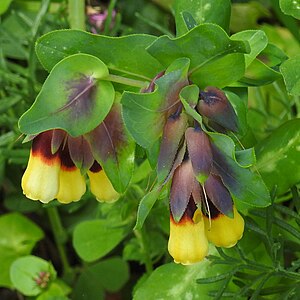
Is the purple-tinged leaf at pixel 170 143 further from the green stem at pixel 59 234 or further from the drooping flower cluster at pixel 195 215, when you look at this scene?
the green stem at pixel 59 234

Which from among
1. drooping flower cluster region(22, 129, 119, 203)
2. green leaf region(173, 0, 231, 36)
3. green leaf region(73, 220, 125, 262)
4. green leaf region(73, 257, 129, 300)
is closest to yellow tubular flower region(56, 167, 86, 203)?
drooping flower cluster region(22, 129, 119, 203)

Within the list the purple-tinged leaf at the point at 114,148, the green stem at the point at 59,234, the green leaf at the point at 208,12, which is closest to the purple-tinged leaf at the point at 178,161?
the purple-tinged leaf at the point at 114,148

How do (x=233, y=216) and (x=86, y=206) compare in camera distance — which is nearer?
(x=233, y=216)

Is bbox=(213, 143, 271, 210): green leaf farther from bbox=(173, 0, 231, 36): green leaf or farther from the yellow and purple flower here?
bbox=(173, 0, 231, 36): green leaf

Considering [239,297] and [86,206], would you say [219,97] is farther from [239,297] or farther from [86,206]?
[86,206]

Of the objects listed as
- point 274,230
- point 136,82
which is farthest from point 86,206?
point 136,82

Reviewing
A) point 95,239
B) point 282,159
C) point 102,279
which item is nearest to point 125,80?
point 282,159

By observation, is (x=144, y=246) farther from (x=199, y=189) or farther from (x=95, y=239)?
(x=199, y=189)
